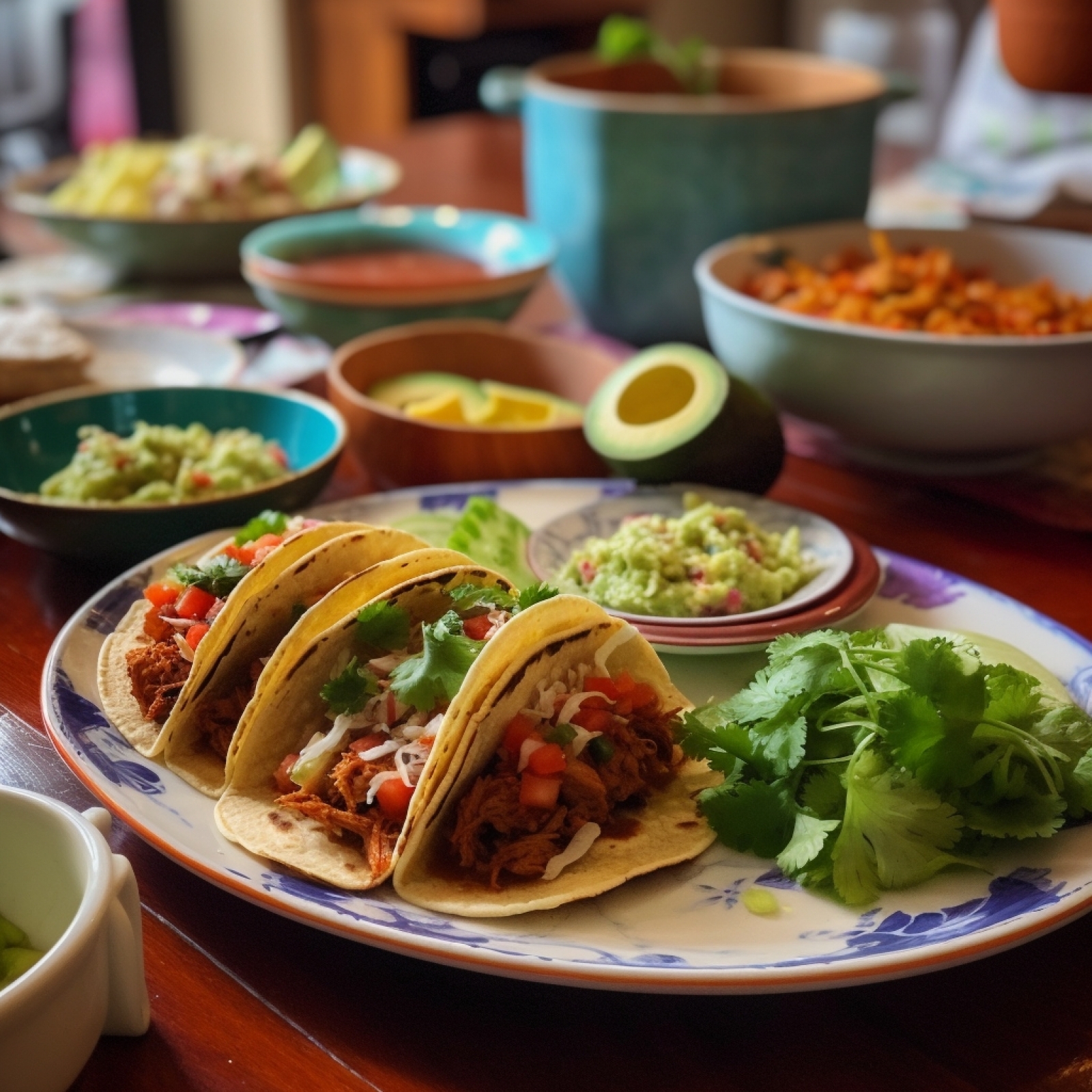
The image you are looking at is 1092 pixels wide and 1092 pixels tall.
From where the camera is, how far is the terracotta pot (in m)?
2.12

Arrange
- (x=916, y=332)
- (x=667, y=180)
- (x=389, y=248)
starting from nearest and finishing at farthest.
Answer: (x=916, y=332), (x=667, y=180), (x=389, y=248)

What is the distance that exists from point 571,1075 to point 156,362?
1.84 metres

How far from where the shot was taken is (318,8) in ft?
22.6

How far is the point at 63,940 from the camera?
3.07 feet

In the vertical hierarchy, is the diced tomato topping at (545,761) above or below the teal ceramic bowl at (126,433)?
below

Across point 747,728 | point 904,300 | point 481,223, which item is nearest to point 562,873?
point 747,728

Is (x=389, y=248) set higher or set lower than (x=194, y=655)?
higher

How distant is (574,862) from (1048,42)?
166cm

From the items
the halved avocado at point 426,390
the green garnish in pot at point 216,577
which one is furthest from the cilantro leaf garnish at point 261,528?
the halved avocado at point 426,390

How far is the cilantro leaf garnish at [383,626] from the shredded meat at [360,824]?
0.19 metres

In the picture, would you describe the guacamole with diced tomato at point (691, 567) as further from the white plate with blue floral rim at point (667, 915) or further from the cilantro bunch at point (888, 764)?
the white plate with blue floral rim at point (667, 915)

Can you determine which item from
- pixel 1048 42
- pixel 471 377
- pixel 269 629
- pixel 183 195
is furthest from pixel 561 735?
pixel 183 195

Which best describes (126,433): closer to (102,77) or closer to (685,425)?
(685,425)

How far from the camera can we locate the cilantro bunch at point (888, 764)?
1208mm
